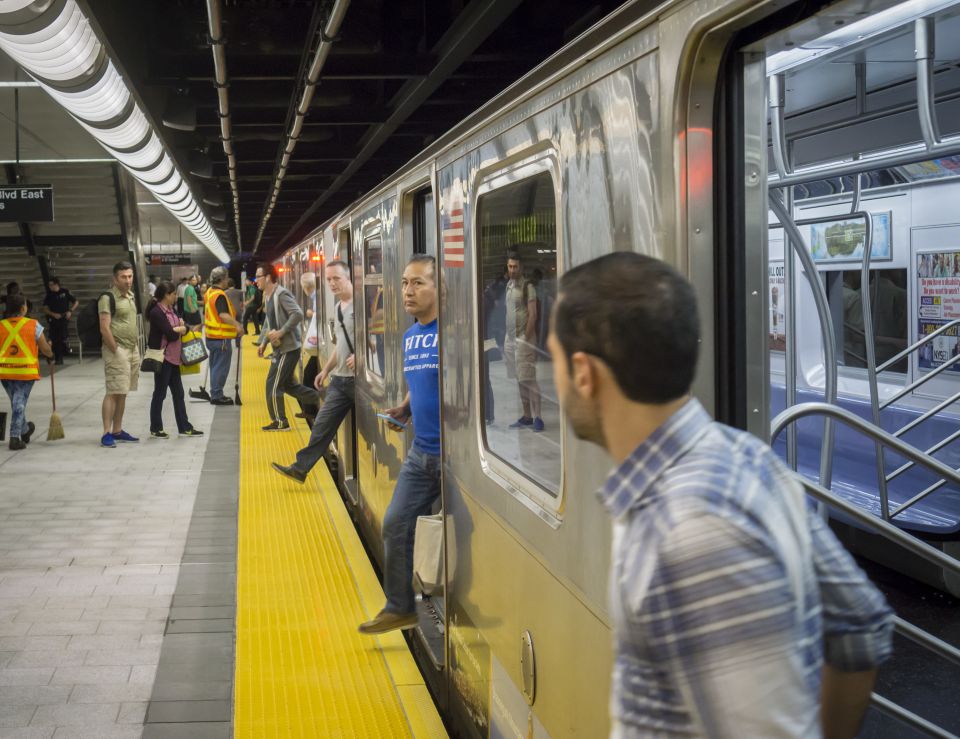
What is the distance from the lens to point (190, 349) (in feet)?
33.9

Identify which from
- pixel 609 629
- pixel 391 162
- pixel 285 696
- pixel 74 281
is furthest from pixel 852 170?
pixel 74 281

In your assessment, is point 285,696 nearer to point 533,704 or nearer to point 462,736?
point 462,736

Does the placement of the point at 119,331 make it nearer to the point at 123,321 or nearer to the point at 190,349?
the point at 123,321

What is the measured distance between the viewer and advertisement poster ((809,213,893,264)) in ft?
22.4

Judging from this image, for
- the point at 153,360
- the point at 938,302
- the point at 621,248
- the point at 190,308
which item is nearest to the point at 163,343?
the point at 153,360

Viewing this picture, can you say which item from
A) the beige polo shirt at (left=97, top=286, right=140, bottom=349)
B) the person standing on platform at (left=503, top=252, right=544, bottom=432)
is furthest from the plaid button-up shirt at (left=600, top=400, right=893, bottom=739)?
the beige polo shirt at (left=97, top=286, right=140, bottom=349)

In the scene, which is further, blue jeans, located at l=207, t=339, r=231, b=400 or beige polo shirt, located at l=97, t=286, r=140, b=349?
blue jeans, located at l=207, t=339, r=231, b=400

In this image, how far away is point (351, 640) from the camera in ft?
14.9

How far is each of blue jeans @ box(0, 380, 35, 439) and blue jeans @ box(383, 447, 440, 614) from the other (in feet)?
22.3

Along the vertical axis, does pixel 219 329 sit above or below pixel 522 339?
below

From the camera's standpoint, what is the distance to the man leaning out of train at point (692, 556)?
1074mm

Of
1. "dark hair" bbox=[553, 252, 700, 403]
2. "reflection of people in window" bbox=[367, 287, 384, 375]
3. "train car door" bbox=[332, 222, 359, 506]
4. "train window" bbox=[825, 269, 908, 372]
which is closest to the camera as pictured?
"dark hair" bbox=[553, 252, 700, 403]

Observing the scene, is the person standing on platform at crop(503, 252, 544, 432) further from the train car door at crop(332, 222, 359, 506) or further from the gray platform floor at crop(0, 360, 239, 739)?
the train car door at crop(332, 222, 359, 506)

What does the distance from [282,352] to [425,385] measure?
621 cm
